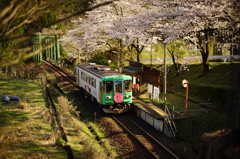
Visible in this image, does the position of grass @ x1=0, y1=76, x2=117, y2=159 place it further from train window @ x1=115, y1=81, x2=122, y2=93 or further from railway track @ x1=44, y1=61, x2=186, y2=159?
train window @ x1=115, y1=81, x2=122, y2=93

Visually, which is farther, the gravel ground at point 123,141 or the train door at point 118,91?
the train door at point 118,91

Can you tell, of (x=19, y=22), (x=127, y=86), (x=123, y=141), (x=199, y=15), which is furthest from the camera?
(x=127, y=86)

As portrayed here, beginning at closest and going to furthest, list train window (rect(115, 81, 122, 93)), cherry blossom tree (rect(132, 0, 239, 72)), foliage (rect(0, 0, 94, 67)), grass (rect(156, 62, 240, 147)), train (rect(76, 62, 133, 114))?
foliage (rect(0, 0, 94, 67))
grass (rect(156, 62, 240, 147))
cherry blossom tree (rect(132, 0, 239, 72))
train (rect(76, 62, 133, 114))
train window (rect(115, 81, 122, 93))

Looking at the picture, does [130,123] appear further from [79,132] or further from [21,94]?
[21,94]

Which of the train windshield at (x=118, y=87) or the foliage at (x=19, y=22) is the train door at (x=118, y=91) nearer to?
the train windshield at (x=118, y=87)

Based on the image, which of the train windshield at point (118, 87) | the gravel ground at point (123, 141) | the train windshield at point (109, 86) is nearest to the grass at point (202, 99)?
the gravel ground at point (123, 141)

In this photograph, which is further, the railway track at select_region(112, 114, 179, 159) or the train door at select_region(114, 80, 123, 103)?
the train door at select_region(114, 80, 123, 103)

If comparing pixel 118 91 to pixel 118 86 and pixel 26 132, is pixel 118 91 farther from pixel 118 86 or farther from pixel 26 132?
pixel 26 132

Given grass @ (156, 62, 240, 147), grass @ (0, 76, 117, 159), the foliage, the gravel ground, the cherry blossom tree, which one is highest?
the cherry blossom tree

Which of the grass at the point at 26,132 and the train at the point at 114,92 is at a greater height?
the train at the point at 114,92

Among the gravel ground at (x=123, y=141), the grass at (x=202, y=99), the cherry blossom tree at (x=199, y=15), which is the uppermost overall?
the cherry blossom tree at (x=199, y=15)

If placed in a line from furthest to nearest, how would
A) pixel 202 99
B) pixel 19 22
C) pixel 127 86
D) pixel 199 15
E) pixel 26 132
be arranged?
pixel 202 99 → pixel 127 86 → pixel 199 15 → pixel 26 132 → pixel 19 22

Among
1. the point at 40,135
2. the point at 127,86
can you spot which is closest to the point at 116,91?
the point at 127,86

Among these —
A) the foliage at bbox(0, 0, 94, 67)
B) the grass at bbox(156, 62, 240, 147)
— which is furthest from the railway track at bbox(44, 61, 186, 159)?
the foliage at bbox(0, 0, 94, 67)
